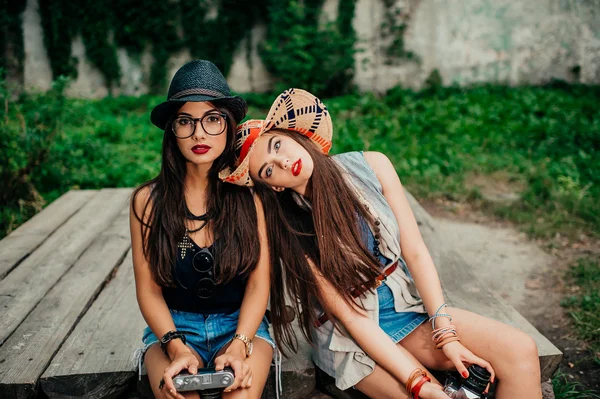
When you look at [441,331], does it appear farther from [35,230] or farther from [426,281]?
[35,230]

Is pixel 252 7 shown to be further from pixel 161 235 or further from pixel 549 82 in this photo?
pixel 161 235

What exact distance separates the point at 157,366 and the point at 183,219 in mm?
525

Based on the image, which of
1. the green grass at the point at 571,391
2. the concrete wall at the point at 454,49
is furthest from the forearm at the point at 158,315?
the concrete wall at the point at 454,49

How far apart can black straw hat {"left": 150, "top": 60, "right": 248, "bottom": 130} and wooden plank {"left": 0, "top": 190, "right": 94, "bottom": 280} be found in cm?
153

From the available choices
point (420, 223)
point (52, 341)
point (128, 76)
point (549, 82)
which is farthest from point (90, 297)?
point (549, 82)

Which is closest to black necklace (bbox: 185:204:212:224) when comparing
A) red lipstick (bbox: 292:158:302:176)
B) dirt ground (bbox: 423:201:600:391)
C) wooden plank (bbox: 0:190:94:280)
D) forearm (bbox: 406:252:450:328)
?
red lipstick (bbox: 292:158:302:176)

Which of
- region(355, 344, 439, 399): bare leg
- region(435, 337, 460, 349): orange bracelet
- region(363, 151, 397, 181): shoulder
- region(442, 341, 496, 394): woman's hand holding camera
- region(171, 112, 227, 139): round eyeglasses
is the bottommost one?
region(355, 344, 439, 399): bare leg

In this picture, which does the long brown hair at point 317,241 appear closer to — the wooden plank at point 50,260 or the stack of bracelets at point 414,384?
the stack of bracelets at point 414,384

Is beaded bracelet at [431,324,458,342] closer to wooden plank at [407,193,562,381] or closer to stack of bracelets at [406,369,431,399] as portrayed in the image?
stack of bracelets at [406,369,431,399]

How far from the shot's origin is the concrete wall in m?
8.47

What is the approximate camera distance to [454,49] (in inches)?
341

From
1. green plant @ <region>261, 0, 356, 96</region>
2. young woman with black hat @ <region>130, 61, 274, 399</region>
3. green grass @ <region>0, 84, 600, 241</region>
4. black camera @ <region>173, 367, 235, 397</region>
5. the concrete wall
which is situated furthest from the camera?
the concrete wall

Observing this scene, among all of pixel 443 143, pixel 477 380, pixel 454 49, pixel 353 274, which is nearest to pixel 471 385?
pixel 477 380

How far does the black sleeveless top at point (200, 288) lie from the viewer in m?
2.00
